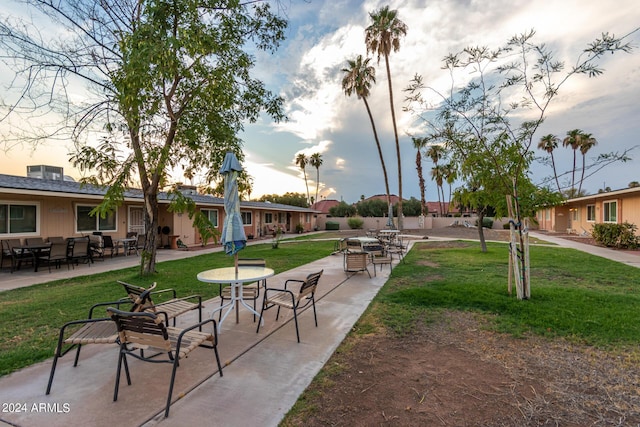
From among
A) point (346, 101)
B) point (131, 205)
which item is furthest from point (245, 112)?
point (346, 101)

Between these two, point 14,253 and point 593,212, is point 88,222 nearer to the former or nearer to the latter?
point 14,253

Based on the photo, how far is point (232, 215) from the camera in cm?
471

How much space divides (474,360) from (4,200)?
14501 mm

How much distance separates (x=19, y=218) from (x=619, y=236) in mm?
25217

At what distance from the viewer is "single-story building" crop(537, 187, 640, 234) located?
15609mm

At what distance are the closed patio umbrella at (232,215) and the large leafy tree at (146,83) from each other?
2.92 m

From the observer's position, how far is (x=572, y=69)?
491cm

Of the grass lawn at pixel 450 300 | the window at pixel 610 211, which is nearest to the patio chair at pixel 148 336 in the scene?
the grass lawn at pixel 450 300

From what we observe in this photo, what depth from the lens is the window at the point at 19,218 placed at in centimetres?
1060

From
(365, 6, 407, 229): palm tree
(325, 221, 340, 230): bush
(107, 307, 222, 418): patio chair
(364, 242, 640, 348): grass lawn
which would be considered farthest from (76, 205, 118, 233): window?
(325, 221, 340, 230): bush

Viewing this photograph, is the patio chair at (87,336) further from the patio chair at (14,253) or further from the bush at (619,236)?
the bush at (619,236)

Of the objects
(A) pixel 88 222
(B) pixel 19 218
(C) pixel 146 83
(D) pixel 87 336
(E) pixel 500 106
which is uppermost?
(C) pixel 146 83

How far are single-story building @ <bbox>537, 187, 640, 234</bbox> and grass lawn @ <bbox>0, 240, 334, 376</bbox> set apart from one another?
10028 mm

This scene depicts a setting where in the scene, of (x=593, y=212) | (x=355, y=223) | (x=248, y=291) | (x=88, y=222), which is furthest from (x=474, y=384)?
(x=355, y=223)
